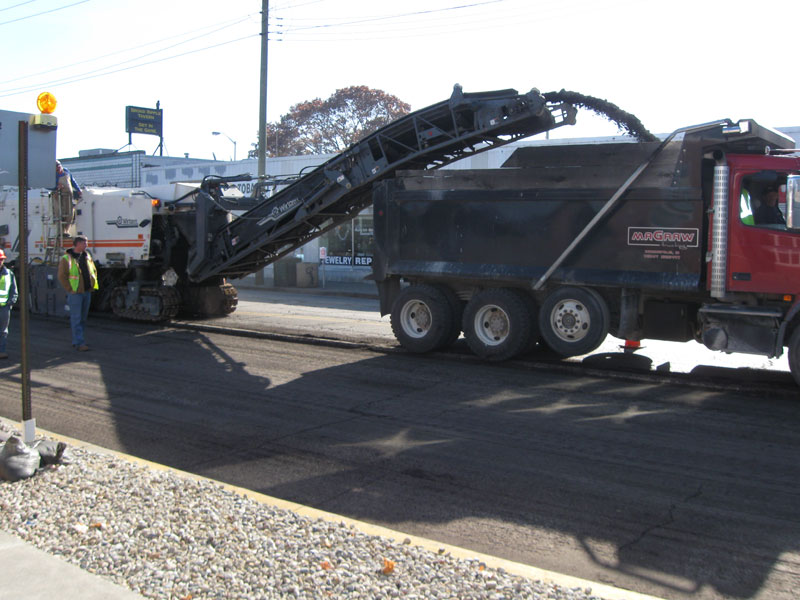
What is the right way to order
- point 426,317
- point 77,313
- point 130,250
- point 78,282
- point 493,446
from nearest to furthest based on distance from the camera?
1. point 493,446
2. point 426,317
3. point 78,282
4. point 77,313
5. point 130,250

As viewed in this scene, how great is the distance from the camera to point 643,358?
35.0 ft

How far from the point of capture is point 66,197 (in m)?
15.8

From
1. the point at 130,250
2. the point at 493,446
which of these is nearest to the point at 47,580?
the point at 493,446

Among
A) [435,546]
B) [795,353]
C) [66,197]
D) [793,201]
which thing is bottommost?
[435,546]

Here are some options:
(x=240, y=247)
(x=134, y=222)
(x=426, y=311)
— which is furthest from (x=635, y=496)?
(x=134, y=222)

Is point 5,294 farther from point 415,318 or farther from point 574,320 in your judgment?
point 574,320

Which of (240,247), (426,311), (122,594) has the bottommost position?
(122,594)

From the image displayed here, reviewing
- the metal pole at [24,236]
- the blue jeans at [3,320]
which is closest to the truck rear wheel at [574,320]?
the metal pole at [24,236]

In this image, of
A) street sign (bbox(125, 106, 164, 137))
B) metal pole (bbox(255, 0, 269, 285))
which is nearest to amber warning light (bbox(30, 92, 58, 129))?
metal pole (bbox(255, 0, 269, 285))

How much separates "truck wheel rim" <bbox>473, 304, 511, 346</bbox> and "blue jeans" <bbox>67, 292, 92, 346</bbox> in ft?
21.2

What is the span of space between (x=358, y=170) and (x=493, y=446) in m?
6.93

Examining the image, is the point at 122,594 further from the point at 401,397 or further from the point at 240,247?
the point at 240,247

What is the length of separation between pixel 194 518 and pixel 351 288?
2198 centimetres

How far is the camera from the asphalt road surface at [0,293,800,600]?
4.73 m
